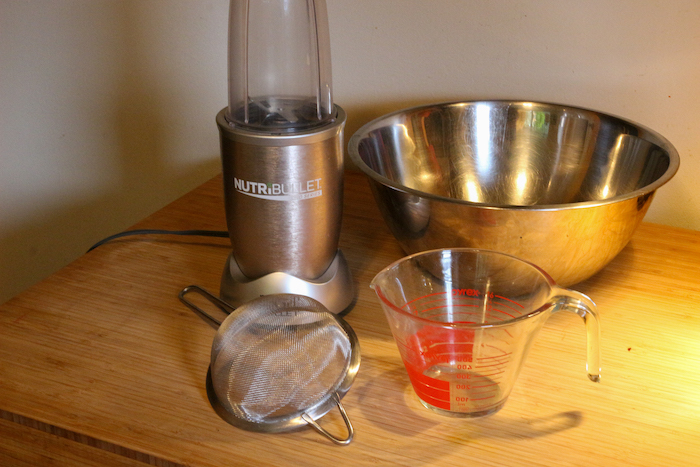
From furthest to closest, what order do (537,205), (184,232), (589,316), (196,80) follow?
1. (196,80)
2. (184,232)
3. (537,205)
4. (589,316)

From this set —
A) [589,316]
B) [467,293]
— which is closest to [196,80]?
[467,293]

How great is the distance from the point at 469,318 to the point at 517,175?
0.97 ft

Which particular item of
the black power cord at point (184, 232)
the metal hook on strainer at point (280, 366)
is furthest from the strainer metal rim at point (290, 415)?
the black power cord at point (184, 232)

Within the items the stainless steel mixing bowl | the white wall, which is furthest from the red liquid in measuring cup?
the white wall

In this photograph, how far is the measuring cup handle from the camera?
47 cm

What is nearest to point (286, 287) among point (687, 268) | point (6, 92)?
point (687, 268)

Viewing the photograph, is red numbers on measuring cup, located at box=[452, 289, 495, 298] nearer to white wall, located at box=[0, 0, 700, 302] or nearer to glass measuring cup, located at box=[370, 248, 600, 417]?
glass measuring cup, located at box=[370, 248, 600, 417]

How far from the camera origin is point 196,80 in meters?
1.08

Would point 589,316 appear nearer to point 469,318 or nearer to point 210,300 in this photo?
point 469,318

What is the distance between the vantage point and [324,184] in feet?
1.92

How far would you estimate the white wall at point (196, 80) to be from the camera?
0.82 meters

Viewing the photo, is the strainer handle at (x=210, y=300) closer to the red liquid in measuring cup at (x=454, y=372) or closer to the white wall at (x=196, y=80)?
the red liquid in measuring cup at (x=454, y=372)

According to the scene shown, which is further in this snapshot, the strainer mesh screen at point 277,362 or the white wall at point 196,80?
the white wall at point 196,80

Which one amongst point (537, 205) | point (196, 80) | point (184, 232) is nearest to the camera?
point (537, 205)
